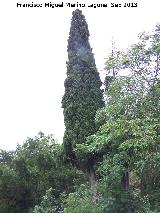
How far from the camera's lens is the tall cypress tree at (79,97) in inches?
790

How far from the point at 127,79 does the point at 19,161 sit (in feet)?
40.4

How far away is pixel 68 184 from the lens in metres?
26.6

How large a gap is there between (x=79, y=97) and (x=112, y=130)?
658 cm

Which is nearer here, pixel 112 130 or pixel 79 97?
pixel 112 130

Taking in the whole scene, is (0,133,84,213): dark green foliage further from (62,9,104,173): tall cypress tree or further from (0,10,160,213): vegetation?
(62,9,104,173): tall cypress tree

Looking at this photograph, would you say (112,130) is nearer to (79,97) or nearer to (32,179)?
(79,97)

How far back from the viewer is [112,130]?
46.1 feet

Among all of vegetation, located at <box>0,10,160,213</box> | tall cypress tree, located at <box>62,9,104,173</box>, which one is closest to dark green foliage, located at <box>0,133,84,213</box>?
vegetation, located at <box>0,10,160,213</box>

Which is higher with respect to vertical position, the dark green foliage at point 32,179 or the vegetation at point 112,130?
the vegetation at point 112,130

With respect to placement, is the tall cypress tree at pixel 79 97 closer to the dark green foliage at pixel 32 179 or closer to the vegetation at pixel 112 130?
the vegetation at pixel 112 130

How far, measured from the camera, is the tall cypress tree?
20078mm

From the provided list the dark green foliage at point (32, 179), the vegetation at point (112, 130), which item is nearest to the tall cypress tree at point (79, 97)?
the vegetation at point (112, 130)

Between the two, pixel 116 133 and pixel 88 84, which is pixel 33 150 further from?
pixel 116 133

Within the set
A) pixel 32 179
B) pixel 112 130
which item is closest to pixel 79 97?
pixel 112 130
